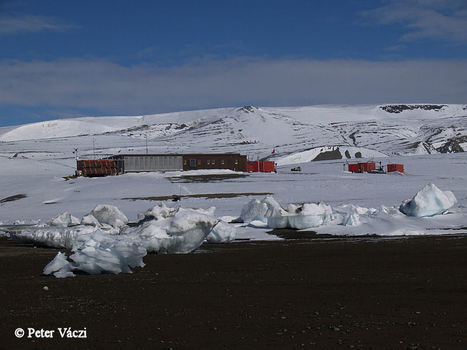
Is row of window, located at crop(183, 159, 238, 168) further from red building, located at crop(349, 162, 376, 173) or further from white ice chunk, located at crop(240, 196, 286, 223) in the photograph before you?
white ice chunk, located at crop(240, 196, 286, 223)

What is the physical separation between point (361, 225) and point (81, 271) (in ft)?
44.5

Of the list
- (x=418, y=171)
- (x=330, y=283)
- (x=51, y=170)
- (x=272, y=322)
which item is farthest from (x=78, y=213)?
Answer: (x=51, y=170)

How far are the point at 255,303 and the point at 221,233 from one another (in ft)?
39.6

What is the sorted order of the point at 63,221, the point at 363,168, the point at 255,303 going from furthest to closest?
the point at 363,168 → the point at 63,221 → the point at 255,303

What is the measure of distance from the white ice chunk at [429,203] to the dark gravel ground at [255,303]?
9490mm

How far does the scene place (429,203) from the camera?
26.0m

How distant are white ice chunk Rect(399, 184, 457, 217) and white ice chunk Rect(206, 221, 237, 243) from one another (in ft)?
27.2

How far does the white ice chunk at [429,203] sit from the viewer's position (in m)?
25.9

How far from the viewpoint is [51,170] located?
9250cm

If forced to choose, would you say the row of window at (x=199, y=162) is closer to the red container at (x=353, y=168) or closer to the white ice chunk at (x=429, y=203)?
the red container at (x=353, y=168)

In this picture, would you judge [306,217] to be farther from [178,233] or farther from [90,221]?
[178,233]

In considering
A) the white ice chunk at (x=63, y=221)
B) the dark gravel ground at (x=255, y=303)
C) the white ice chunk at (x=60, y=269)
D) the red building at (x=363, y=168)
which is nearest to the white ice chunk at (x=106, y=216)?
the white ice chunk at (x=63, y=221)

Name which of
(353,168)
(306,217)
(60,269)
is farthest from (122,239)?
(353,168)

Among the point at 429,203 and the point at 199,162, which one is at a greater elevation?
the point at 199,162
